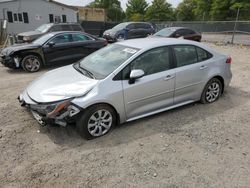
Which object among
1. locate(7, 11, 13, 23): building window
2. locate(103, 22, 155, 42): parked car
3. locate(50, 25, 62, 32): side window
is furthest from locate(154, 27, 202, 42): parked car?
locate(7, 11, 13, 23): building window

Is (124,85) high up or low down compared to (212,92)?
up

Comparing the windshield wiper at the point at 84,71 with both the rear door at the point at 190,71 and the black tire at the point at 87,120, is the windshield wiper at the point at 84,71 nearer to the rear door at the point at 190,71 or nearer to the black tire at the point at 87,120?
the black tire at the point at 87,120

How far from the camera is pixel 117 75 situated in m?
3.84

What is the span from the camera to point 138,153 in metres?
3.43

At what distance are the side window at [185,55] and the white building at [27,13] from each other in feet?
76.4

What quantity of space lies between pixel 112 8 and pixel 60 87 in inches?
2518

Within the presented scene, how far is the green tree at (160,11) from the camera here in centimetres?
5407

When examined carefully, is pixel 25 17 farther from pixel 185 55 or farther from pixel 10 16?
pixel 185 55

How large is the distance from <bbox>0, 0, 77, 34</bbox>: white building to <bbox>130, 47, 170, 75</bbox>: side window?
76.5ft

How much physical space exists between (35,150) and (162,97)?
229 centimetres

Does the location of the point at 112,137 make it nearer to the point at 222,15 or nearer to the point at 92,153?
the point at 92,153

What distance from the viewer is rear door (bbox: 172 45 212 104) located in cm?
449

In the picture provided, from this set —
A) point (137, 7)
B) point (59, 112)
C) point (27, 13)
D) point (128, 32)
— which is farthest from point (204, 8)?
point (59, 112)

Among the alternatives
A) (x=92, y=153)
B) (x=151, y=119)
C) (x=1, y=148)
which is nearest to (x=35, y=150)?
(x=1, y=148)
